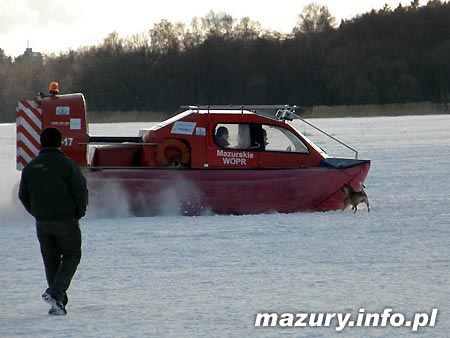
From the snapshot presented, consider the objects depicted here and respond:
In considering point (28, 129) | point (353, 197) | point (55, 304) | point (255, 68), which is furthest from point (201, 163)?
point (255, 68)

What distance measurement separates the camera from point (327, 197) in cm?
1447

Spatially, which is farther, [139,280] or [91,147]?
[91,147]

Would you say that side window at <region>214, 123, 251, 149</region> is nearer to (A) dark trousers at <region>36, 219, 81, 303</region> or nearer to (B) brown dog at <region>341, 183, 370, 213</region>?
(B) brown dog at <region>341, 183, 370, 213</region>

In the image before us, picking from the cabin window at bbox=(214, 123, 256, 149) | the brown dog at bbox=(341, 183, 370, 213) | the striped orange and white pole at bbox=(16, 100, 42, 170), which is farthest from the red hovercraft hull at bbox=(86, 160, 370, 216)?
the striped orange and white pole at bbox=(16, 100, 42, 170)

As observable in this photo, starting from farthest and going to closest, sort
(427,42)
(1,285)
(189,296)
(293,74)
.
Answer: (427,42), (293,74), (1,285), (189,296)

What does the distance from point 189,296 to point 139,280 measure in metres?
0.89

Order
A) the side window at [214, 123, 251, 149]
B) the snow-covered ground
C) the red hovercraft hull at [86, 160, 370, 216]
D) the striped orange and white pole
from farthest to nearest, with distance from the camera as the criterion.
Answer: the side window at [214, 123, 251, 149] → the striped orange and white pole → the red hovercraft hull at [86, 160, 370, 216] → the snow-covered ground

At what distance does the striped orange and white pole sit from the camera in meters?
14.4

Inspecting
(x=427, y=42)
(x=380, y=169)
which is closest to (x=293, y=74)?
(x=427, y=42)

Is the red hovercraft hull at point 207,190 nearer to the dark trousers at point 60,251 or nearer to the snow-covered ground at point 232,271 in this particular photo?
the snow-covered ground at point 232,271

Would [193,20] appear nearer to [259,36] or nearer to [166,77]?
[259,36]

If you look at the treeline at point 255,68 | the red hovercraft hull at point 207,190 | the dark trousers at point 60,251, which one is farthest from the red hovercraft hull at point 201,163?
the treeline at point 255,68

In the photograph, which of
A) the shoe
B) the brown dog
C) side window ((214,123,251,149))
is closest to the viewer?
the shoe

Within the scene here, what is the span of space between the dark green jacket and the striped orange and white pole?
20.8ft
